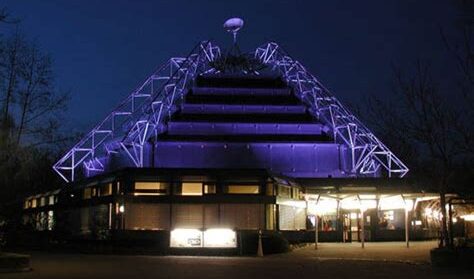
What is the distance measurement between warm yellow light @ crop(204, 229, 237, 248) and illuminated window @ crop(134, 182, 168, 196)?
11496 mm

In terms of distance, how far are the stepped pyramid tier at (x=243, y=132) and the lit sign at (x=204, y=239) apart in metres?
31.6

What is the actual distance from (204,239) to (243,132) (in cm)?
3693

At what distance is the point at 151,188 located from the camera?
48.7 m

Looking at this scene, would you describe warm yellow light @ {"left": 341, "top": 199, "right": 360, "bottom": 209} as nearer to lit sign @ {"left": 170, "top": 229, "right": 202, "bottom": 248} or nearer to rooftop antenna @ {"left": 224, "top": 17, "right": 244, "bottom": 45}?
lit sign @ {"left": 170, "top": 229, "right": 202, "bottom": 248}

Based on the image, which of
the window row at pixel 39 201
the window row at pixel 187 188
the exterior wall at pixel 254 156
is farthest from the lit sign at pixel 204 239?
the exterior wall at pixel 254 156

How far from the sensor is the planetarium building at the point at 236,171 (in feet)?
156

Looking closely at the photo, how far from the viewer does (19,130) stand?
2683 cm

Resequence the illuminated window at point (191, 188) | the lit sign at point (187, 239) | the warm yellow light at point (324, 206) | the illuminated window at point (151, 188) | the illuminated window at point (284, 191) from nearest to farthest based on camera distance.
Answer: the lit sign at point (187, 239) → the illuminated window at point (151, 188) → the illuminated window at point (191, 188) → the warm yellow light at point (324, 206) → the illuminated window at point (284, 191)

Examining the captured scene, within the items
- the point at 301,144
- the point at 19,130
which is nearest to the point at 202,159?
the point at 301,144

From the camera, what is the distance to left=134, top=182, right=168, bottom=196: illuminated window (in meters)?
47.7

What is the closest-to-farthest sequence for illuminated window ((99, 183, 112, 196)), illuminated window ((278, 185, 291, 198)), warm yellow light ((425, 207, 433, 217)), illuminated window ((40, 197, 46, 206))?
illuminated window ((99, 183, 112, 196)) < illuminated window ((278, 185, 291, 198)) < warm yellow light ((425, 207, 433, 217)) < illuminated window ((40, 197, 46, 206))

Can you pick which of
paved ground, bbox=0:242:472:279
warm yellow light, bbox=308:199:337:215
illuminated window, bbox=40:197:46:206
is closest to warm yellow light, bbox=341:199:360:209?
warm yellow light, bbox=308:199:337:215

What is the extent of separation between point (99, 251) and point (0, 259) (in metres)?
14.4

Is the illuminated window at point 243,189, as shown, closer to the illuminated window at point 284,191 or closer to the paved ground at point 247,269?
the illuminated window at point 284,191
